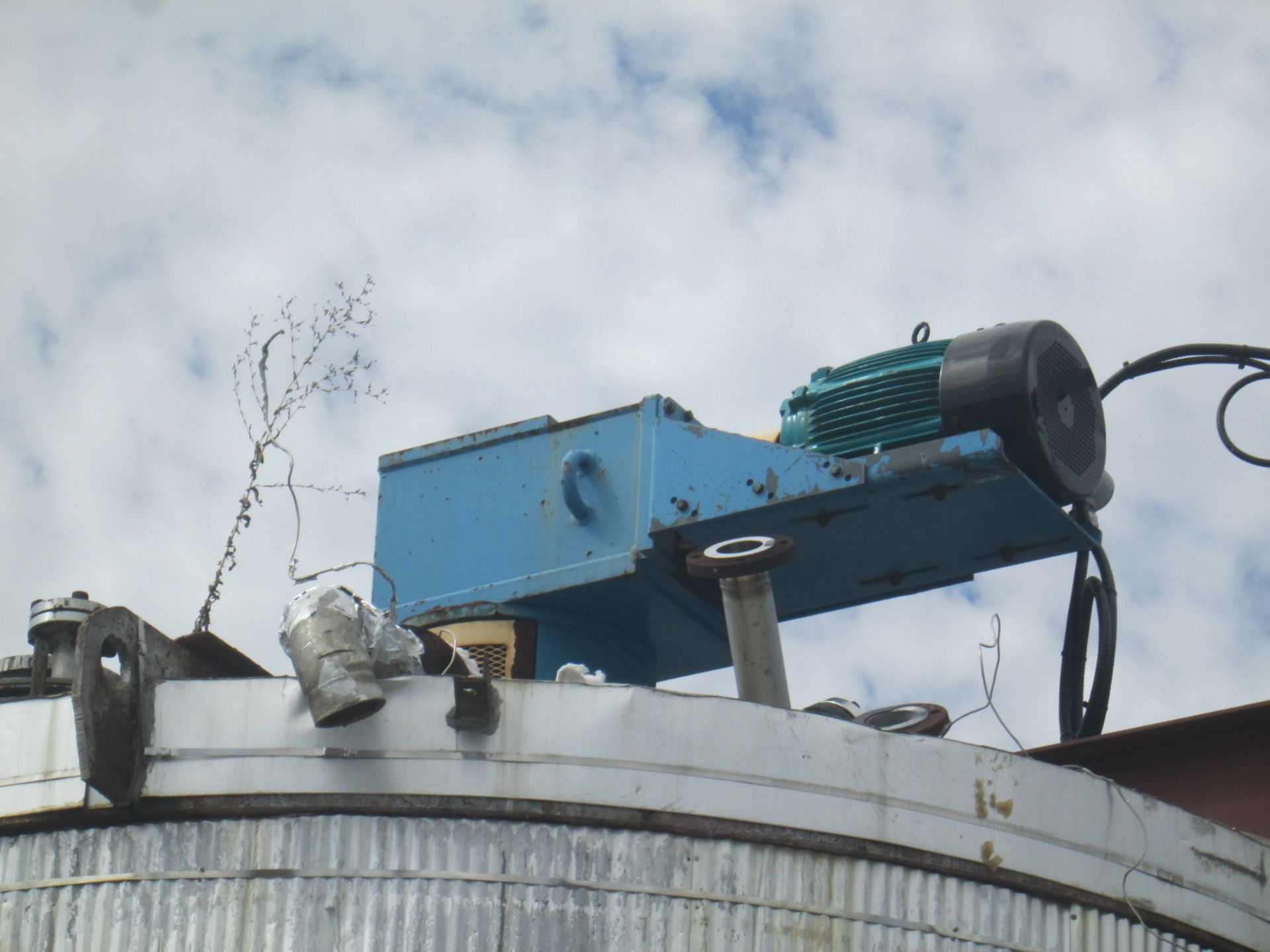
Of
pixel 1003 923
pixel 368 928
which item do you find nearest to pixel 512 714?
pixel 368 928

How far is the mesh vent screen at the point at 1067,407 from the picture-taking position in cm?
768

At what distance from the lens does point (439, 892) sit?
5875 millimetres

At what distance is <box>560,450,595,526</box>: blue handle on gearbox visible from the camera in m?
7.95

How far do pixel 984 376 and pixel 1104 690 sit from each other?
6.18 ft

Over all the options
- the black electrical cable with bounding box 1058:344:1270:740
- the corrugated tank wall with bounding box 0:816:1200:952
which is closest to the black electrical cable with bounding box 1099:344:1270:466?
the black electrical cable with bounding box 1058:344:1270:740

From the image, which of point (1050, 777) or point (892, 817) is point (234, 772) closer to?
point (892, 817)

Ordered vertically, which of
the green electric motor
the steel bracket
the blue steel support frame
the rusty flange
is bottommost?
the steel bracket

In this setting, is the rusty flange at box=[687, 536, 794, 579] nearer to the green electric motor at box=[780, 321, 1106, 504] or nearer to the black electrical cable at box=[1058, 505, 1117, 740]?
the green electric motor at box=[780, 321, 1106, 504]

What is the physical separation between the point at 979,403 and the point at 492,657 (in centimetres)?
236

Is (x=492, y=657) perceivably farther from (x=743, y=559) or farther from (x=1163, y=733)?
(x=1163, y=733)

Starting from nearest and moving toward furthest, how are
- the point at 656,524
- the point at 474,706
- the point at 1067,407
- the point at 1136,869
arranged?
the point at 474,706 < the point at 1136,869 < the point at 656,524 < the point at 1067,407

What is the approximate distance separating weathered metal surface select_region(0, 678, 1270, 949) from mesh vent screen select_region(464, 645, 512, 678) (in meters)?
1.77

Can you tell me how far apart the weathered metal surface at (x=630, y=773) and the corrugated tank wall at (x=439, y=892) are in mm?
69

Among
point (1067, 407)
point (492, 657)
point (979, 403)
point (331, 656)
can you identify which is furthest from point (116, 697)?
point (1067, 407)
